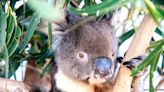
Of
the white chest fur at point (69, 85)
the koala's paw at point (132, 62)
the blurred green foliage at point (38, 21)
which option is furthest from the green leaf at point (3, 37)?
the white chest fur at point (69, 85)

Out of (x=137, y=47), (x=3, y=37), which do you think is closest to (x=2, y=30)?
(x=3, y=37)

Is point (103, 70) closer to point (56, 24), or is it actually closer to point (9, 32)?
point (56, 24)

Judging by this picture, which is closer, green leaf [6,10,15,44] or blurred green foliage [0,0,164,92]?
blurred green foliage [0,0,164,92]

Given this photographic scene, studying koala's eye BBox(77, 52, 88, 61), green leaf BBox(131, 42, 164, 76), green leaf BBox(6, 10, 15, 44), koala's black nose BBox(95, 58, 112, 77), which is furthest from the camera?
koala's eye BBox(77, 52, 88, 61)

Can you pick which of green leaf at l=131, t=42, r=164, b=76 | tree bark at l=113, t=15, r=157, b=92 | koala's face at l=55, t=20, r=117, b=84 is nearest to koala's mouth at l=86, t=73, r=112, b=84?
koala's face at l=55, t=20, r=117, b=84

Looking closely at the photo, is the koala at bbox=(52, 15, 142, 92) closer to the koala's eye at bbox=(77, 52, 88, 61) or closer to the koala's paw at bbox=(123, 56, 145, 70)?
the koala's eye at bbox=(77, 52, 88, 61)

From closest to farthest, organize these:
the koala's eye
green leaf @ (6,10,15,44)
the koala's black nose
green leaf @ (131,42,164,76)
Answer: green leaf @ (131,42,164,76)
green leaf @ (6,10,15,44)
the koala's black nose
the koala's eye

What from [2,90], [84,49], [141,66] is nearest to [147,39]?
[141,66]

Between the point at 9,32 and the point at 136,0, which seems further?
the point at 9,32

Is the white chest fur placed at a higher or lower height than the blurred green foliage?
lower
